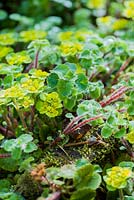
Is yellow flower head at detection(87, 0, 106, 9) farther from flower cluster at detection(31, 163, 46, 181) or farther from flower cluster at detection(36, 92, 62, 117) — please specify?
flower cluster at detection(31, 163, 46, 181)

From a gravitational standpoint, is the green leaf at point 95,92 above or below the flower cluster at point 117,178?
above

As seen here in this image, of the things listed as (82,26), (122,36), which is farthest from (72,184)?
(82,26)

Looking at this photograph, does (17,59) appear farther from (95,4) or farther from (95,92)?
(95,4)

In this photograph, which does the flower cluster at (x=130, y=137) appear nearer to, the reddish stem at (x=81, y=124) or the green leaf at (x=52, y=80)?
the reddish stem at (x=81, y=124)

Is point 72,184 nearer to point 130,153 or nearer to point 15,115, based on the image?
point 130,153

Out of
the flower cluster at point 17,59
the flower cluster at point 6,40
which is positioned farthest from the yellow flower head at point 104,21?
the flower cluster at point 17,59

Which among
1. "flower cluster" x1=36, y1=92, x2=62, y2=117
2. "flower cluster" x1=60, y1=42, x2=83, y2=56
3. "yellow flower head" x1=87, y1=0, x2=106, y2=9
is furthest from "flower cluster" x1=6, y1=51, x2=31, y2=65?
"yellow flower head" x1=87, y1=0, x2=106, y2=9
